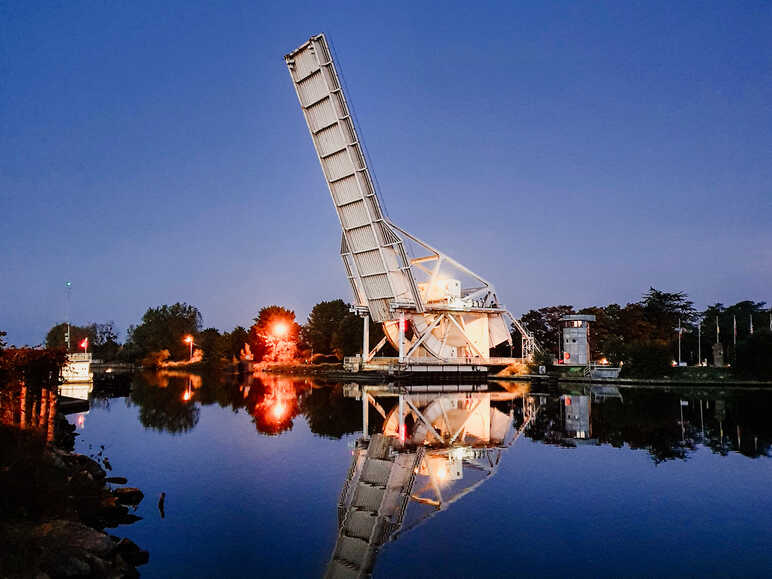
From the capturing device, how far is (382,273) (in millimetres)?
37219

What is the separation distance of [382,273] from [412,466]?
25435 mm

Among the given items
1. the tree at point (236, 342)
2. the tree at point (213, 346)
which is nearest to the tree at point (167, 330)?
the tree at point (213, 346)

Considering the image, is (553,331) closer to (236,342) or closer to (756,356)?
(756,356)

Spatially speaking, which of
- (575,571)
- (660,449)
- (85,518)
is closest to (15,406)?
(85,518)

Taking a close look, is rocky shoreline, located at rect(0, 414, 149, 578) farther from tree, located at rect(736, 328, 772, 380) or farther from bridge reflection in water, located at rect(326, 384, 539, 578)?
tree, located at rect(736, 328, 772, 380)

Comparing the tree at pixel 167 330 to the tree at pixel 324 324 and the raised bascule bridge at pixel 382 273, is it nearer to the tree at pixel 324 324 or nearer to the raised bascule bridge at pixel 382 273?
the tree at pixel 324 324

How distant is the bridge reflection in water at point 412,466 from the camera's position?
816 cm

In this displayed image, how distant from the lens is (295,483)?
434 inches

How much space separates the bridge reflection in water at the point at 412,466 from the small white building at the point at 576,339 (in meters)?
18.9

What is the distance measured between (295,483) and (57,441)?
17.7ft

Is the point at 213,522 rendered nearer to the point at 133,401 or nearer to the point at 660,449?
the point at 660,449

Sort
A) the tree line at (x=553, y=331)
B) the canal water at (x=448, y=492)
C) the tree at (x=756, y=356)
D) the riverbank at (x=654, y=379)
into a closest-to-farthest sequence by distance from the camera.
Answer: the canal water at (x=448, y=492)
the tree at (x=756, y=356)
the riverbank at (x=654, y=379)
the tree line at (x=553, y=331)

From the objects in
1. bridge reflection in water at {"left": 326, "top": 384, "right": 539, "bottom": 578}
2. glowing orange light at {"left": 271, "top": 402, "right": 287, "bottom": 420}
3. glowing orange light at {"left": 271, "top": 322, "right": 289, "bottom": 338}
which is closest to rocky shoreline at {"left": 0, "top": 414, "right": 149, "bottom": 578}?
bridge reflection in water at {"left": 326, "top": 384, "right": 539, "bottom": 578}

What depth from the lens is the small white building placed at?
42031 mm
